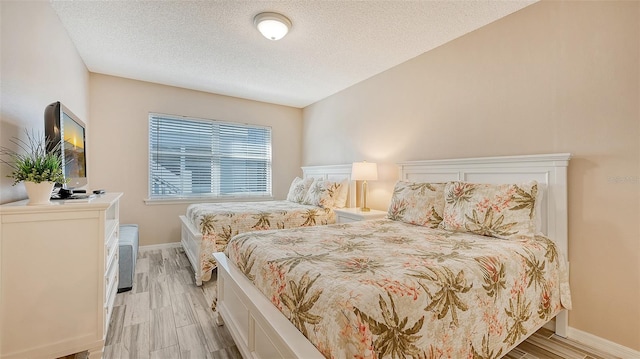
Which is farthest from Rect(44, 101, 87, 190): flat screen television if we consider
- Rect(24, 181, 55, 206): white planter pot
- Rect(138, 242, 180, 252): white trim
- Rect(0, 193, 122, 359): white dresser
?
Rect(138, 242, 180, 252): white trim

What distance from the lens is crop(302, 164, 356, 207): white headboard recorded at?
3.90 meters

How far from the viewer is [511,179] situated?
2.21 meters

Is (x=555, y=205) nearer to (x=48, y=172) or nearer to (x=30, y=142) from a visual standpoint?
(x=48, y=172)

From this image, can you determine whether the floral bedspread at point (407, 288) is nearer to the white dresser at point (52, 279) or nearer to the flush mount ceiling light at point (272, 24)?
the white dresser at point (52, 279)

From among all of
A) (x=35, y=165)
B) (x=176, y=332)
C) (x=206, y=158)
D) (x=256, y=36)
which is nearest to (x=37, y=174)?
(x=35, y=165)

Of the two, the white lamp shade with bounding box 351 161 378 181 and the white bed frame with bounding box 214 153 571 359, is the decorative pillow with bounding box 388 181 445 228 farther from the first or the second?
the white lamp shade with bounding box 351 161 378 181

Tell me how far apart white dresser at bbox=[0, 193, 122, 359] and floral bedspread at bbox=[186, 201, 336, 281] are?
114 centimetres

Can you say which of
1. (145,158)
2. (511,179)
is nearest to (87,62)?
(145,158)

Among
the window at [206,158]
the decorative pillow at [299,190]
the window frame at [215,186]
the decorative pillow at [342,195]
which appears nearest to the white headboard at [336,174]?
the decorative pillow at [342,195]

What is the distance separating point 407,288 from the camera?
1088mm

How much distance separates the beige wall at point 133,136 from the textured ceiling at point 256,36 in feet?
0.86

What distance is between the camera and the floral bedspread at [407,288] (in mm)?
987

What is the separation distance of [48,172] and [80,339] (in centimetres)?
94

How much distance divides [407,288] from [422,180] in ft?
6.62
